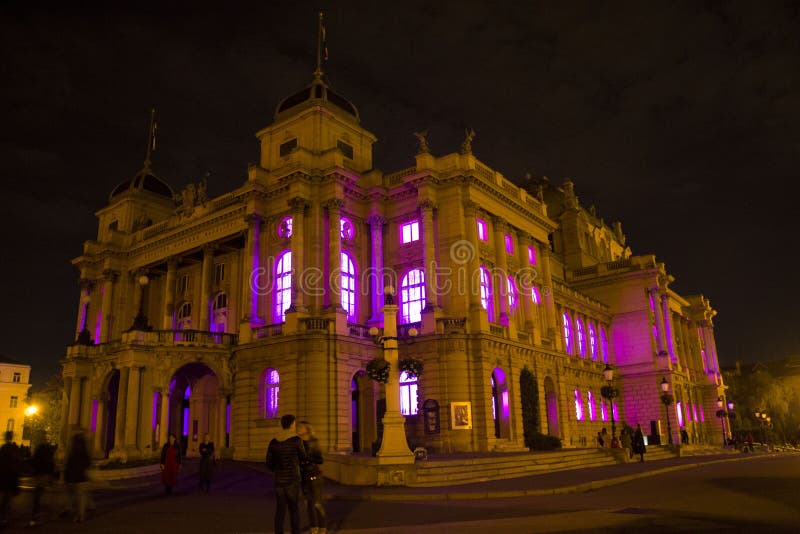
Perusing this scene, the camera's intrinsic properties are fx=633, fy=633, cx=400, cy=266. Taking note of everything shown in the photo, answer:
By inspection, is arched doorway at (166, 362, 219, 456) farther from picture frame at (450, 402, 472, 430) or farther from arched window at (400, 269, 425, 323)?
picture frame at (450, 402, 472, 430)

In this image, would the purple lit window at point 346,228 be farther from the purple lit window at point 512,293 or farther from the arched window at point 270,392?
the purple lit window at point 512,293

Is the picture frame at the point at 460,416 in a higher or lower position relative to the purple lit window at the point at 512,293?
lower

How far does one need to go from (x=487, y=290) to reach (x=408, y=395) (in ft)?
27.9

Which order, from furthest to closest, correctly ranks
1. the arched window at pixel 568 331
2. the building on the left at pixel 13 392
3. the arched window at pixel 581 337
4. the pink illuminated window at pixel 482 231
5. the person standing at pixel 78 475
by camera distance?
the building on the left at pixel 13 392 < the arched window at pixel 581 337 < the arched window at pixel 568 331 < the pink illuminated window at pixel 482 231 < the person standing at pixel 78 475

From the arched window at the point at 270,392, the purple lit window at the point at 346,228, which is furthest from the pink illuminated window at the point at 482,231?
the arched window at the point at 270,392

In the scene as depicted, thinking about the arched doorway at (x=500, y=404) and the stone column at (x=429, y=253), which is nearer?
the stone column at (x=429, y=253)

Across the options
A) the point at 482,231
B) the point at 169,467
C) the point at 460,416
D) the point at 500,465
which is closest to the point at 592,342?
the point at 482,231

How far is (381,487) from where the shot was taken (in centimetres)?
2097

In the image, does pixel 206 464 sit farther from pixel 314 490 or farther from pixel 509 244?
pixel 509 244

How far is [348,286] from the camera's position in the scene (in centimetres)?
4000

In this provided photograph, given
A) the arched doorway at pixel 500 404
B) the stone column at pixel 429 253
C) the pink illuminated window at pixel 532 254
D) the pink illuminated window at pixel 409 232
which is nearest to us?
the stone column at pixel 429 253

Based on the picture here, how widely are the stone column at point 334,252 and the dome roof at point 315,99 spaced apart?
8.43 m

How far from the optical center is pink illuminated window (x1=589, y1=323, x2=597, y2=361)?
59.3m

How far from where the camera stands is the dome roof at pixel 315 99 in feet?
143
